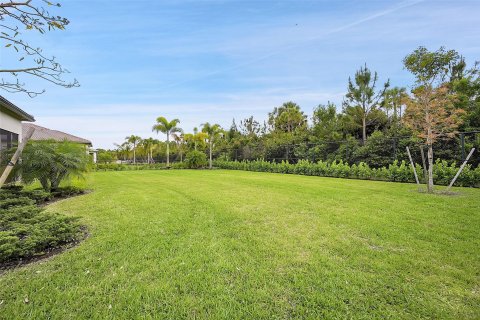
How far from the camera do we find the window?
914cm

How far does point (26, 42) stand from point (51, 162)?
660 cm

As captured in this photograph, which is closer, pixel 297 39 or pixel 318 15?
pixel 318 15

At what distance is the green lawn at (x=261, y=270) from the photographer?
75.1 inches

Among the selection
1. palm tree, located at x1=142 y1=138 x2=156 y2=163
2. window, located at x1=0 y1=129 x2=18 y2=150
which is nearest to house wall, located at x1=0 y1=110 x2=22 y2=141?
window, located at x1=0 y1=129 x2=18 y2=150

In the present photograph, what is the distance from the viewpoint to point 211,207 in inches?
216

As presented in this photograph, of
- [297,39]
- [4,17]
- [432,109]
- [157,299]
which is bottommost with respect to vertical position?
[157,299]

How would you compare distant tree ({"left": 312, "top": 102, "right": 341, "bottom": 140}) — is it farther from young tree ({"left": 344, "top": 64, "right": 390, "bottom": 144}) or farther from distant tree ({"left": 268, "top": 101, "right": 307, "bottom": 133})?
distant tree ({"left": 268, "top": 101, "right": 307, "bottom": 133})

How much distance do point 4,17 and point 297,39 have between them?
11.4 meters

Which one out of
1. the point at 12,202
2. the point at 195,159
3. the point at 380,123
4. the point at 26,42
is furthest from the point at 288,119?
the point at 26,42

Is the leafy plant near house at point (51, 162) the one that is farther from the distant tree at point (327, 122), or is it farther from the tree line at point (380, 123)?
the distant tree at point (327, 122)

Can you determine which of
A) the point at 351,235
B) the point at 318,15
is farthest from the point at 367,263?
the point at 318,15

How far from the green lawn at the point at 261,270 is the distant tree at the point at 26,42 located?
5.94 ft

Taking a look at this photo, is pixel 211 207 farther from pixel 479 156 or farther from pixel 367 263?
pixel 479 156

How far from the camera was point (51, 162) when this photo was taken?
272 inches
